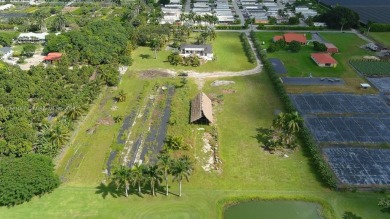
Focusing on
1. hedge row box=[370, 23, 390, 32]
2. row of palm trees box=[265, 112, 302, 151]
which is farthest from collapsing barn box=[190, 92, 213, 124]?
hedge row box=[370, 23, 390, 32]

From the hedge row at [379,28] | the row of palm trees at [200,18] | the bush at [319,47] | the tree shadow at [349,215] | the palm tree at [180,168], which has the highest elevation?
the row of palm trees at [200,18]

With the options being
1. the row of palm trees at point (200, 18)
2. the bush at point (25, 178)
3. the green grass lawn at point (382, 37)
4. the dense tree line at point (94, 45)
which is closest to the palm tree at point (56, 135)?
the bush at point (25, 178)

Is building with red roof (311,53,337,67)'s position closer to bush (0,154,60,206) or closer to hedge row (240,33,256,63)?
hedge row (240,33,256,63)

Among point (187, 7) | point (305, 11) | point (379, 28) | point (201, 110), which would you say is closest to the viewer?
point (201, 110)

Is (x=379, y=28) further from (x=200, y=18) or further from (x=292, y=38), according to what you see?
(x=200, y=18)

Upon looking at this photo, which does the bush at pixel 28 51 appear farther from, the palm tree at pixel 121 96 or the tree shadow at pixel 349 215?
the tree shadow at pixel 349 215

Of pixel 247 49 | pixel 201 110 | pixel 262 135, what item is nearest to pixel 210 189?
pixel 262 135

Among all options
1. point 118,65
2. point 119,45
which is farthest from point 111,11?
point 118,65
